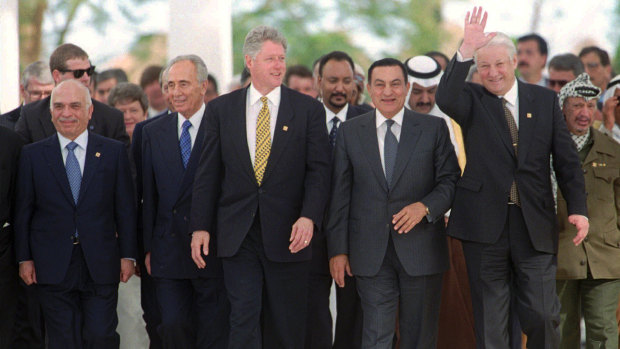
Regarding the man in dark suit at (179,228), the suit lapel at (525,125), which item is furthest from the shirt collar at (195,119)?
the suit lapel at (525,125)

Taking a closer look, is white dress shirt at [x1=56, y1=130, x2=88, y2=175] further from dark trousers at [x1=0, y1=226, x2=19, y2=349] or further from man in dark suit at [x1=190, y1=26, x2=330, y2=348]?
man in dark suit at [x1=190, y1=26, x2=330, y2=348]

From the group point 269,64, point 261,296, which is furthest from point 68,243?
point 269,64

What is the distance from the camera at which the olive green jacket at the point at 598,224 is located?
6.75 meters

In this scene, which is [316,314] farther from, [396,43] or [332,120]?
[396,43]

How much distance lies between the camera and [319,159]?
20.5ft

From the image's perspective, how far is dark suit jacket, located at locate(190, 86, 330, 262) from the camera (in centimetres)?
614

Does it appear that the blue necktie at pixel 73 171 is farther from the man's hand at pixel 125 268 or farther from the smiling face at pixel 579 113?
the smiling face at pixel 579 113

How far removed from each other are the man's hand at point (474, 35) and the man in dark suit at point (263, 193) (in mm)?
1013

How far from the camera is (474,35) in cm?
604

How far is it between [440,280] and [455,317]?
82 centimetres

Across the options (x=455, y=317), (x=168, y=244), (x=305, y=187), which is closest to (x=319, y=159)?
(x=305, y=187)

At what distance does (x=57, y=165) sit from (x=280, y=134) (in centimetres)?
153

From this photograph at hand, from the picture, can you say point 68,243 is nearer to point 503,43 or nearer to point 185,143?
point 185,143

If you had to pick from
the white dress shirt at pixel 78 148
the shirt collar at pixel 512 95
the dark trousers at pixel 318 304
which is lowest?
the dark trousers at pixel 318 304
